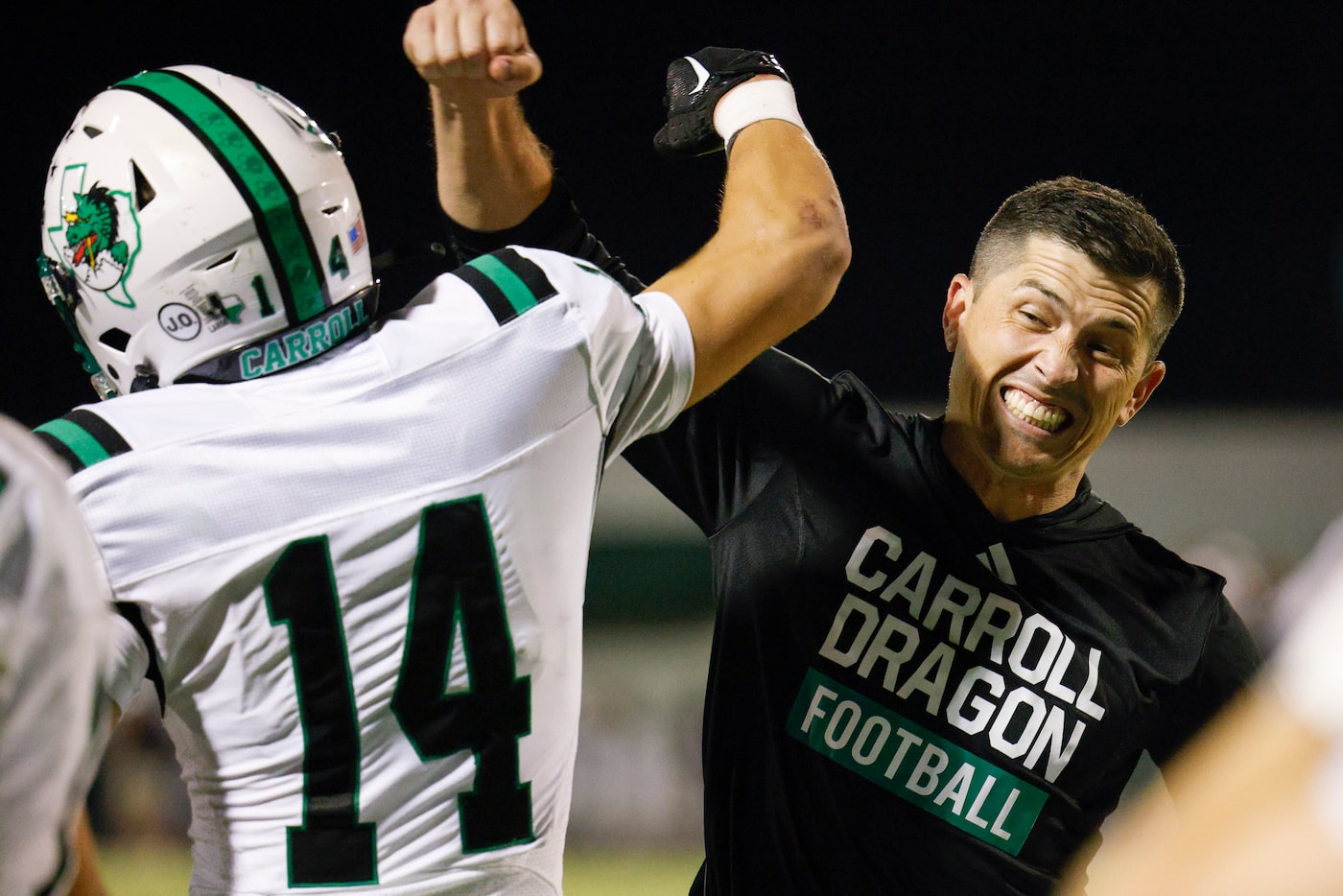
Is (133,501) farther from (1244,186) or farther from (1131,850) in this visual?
(1244,186)

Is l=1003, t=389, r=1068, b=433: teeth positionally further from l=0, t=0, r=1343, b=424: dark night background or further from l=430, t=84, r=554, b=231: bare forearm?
l=0, t=0, r=1343, b=424: dark night background

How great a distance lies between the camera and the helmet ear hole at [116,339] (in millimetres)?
1615

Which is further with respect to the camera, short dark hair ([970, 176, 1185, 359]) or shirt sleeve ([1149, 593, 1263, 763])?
short dark hair ([970, 176, 1185, 359])

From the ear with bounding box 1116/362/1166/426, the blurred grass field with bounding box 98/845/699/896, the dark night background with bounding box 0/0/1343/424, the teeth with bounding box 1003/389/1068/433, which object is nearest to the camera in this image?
the teeth with bounding box 1003/389/1068/433

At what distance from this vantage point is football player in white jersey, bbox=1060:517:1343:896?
0.67 metres

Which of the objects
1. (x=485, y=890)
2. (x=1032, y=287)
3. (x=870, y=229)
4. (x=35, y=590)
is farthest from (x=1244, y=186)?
(x=35, y=590)

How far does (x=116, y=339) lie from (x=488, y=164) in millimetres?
716

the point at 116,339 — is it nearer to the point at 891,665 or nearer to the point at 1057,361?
the point at 891,665

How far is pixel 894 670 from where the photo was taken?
233 cm

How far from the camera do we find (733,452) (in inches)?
93.5

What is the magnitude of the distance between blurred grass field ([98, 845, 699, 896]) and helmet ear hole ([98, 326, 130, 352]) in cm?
599

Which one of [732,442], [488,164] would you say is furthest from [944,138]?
[488,164]

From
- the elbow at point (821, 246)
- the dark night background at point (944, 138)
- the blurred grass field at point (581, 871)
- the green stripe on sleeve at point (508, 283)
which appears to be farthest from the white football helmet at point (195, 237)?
the blurred grass field at point (581, 871)

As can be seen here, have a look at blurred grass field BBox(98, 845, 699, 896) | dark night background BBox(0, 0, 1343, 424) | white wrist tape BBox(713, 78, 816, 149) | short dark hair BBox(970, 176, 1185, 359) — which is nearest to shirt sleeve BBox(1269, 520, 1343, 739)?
white wrist tape BBox(713, 78, 816, 149)
